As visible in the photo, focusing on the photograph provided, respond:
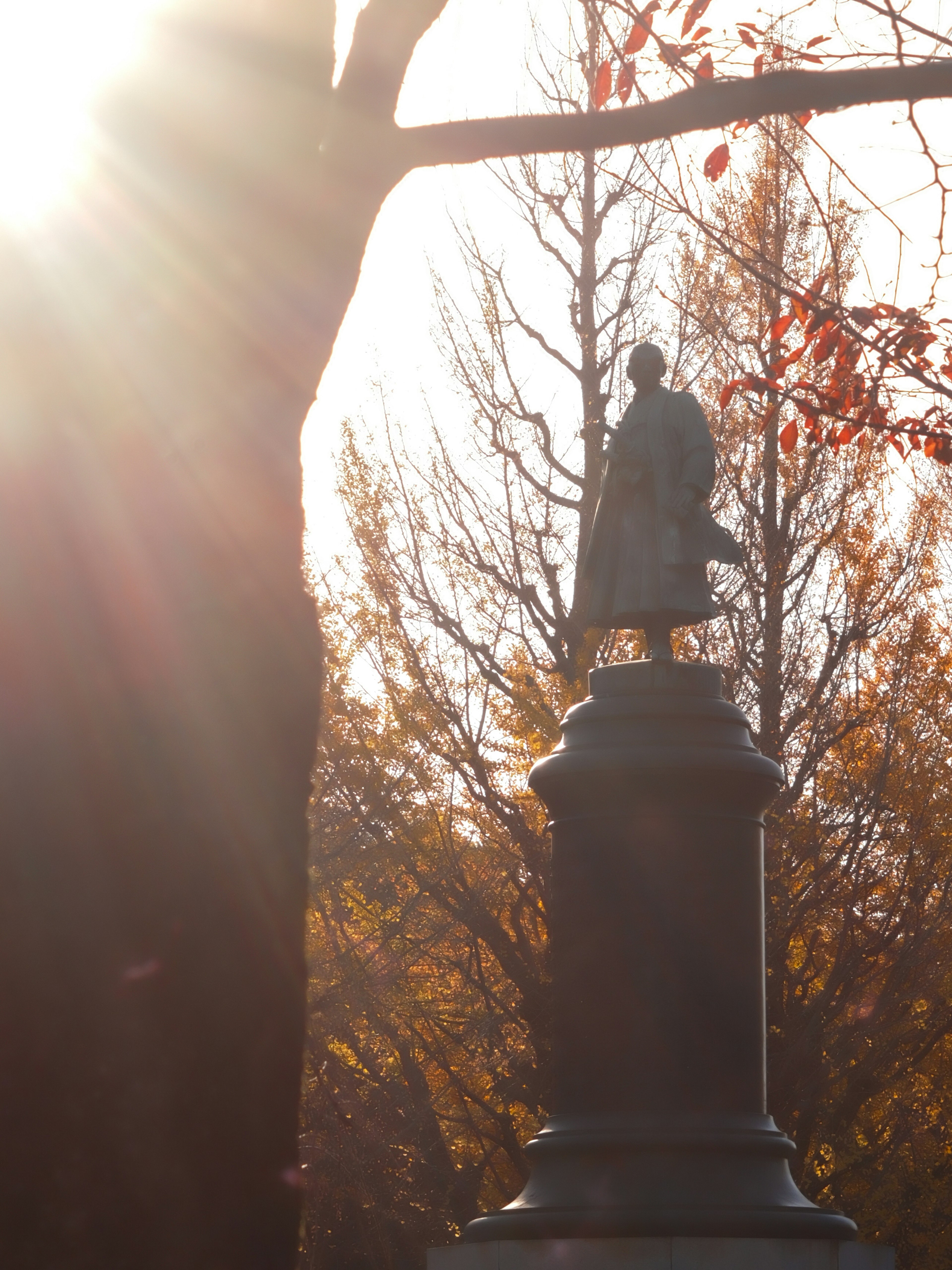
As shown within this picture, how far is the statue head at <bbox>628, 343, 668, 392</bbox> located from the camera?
7113mm

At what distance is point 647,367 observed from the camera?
23.4 feet

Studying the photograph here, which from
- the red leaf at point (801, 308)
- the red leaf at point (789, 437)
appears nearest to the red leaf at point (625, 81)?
the red leaf at point (801, 308)

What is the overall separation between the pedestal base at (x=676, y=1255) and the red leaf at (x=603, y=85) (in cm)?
374

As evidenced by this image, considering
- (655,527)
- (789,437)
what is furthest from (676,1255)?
(655,527)

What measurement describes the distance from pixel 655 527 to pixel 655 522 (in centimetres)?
5

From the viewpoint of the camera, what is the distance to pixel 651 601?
6.74 m

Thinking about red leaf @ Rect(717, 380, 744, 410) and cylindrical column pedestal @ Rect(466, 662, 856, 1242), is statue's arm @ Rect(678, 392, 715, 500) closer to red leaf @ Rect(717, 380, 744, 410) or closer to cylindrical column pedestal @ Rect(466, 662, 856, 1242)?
red leaf @ Rect(717, 380, 744, 410)

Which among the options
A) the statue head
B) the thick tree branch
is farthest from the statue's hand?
the thick tree branch

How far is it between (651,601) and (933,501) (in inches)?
293

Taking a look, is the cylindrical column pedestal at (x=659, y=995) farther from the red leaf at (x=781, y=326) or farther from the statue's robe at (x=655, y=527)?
the red leaf at (x=781, y=326)

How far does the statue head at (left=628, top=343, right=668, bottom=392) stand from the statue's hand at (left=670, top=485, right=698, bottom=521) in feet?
1.96

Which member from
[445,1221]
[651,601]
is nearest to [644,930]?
[651,601]

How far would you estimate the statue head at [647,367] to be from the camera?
711cm

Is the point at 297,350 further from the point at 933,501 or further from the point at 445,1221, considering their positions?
the point at 933,501
